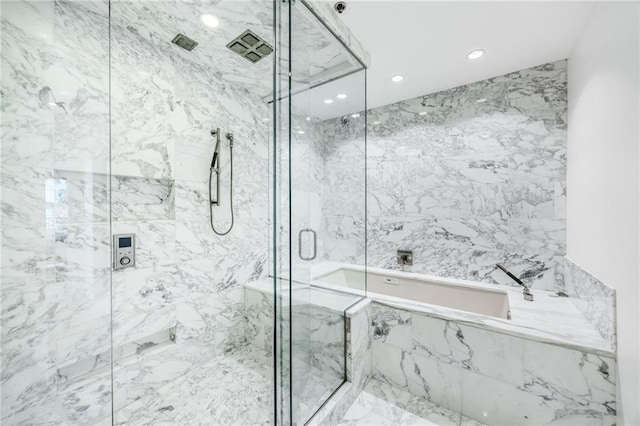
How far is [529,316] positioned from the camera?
1.61 metres

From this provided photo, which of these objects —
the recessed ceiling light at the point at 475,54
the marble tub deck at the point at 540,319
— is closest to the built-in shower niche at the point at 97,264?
the marble tub deck at the point at 540,319

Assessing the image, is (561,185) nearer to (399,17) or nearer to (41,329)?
(399,17)

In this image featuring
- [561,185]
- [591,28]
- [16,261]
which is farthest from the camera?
[561,185]

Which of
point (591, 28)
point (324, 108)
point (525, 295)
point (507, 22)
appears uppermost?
point (507, 22)

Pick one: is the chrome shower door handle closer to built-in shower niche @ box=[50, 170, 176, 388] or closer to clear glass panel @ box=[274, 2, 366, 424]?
clear glass panel @ box=[274, 2, 366, 424]

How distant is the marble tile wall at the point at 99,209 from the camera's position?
44.3 inches

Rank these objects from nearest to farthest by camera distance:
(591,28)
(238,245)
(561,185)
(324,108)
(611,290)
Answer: (611,290) < (591,28) < (324,108) < (561,185) < (238,245)

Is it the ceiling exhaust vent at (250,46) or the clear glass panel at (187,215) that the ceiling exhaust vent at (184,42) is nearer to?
the clear glass panel at (187,215)

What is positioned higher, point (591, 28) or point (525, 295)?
point (591, 28)

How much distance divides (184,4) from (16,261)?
1.60m

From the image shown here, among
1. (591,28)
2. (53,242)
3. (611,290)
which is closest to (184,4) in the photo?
(53,242)

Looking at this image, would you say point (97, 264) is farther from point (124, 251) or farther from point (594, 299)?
point (594, 299)

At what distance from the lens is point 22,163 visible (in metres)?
1.12

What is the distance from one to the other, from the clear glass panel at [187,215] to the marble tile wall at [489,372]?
3.07 feet
